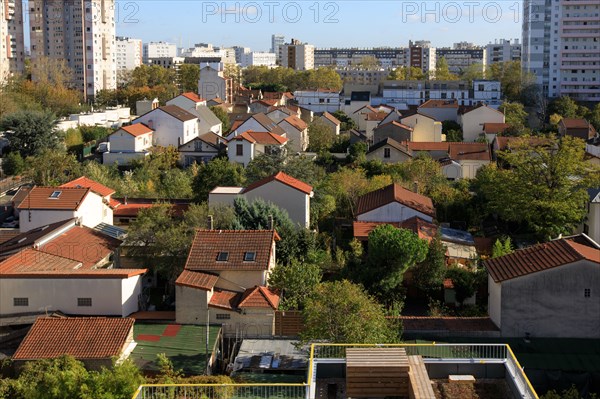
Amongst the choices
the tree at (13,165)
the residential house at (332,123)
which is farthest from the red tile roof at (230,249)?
the residential house at (332,123)

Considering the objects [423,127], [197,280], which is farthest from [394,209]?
[423,127]

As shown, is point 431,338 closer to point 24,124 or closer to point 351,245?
point 351,245

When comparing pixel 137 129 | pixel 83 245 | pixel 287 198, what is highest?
pixel 137 129

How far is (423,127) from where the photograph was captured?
4112cm

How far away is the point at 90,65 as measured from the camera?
6725 centimetres

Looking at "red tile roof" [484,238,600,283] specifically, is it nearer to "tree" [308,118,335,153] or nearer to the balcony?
the balcony

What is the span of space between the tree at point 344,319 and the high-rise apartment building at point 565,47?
160 feet

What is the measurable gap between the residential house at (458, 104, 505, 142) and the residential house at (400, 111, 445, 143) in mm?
2735

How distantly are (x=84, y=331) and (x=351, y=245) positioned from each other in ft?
27.1

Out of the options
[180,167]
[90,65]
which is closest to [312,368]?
[180,167]

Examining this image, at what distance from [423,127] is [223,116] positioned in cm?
1150

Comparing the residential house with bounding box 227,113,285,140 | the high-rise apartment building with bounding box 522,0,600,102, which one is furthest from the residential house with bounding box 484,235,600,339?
the high-rise apartment building with bounding box 522,0,600,102

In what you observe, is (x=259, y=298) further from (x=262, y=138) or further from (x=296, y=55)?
(x=296, y=55)

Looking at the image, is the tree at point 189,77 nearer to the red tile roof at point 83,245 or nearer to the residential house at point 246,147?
the residential house at point 246,147
